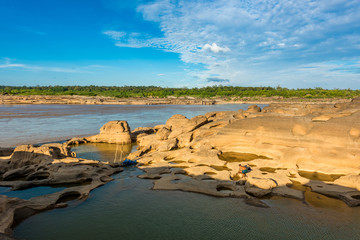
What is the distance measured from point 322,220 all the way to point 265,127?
7.38m

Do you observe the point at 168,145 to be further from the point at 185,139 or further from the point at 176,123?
the point at 176,123

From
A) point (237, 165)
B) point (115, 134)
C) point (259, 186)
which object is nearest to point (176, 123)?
point (115, 134)

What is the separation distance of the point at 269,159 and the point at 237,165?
87.8 inches

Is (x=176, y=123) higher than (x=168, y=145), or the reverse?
(x=176, y=123)

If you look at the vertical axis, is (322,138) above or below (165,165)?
above

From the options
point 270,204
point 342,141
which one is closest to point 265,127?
point 342,141

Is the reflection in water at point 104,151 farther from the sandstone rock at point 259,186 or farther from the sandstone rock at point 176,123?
the sandstone rock at point 259,186

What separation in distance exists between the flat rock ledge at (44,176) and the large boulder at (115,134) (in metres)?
5.58

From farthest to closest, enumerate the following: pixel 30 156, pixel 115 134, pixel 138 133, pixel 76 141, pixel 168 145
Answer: pixel 138 133 → pixel 115 134 → pixel 76 141 → pixel 168 145 → pixel 30 156

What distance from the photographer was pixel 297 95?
8931 centimetres

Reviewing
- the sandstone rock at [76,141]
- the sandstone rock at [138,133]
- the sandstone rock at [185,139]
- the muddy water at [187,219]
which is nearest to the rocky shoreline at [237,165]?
the muddy water at [187,219]

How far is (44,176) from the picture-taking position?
11977 mm

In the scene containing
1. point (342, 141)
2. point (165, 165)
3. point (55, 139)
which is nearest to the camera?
point (342, 141)

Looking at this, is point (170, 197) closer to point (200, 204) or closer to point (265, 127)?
point (200, 204)
